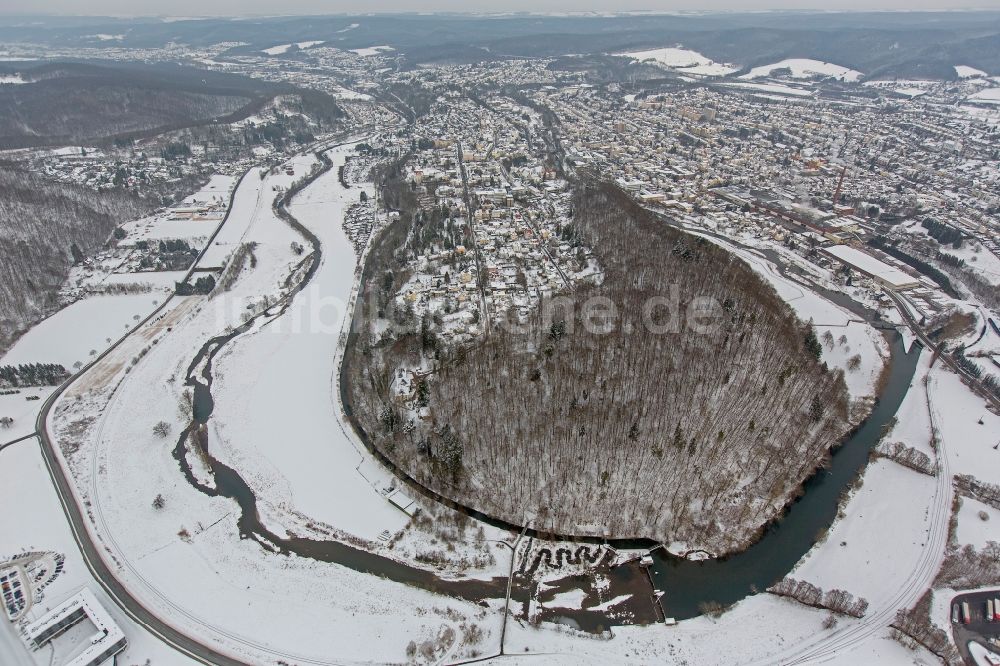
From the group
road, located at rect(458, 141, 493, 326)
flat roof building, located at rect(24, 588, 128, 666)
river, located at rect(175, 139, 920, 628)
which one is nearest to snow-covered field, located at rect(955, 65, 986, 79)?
road, located at rect(458, 141, 493, 326)

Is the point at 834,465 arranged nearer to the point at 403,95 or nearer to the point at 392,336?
the point at 392,336

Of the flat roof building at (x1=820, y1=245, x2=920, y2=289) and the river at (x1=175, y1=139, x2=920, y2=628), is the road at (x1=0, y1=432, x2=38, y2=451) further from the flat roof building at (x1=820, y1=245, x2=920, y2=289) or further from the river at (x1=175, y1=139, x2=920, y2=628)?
the flat roof building at (x1=820, y1=245, x2=920, y2=289)

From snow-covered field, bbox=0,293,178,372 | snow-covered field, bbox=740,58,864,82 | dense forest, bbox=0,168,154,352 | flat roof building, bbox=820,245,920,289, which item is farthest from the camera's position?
snow-covered field, bbox=740,58,864,82

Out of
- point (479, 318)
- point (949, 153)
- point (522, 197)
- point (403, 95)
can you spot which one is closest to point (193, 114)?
point (403, 95)

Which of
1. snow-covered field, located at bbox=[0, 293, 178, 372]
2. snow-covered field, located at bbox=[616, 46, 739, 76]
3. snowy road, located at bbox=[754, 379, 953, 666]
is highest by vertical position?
snow-covered field, located at bbox=[616, 46, 739, 76]

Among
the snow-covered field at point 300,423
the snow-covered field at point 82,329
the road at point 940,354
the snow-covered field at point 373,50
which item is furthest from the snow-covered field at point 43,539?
the snow-covered field at point 373,50

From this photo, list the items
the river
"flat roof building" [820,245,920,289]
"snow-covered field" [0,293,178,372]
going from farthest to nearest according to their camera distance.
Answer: "flat roof building" [820,245,920,289]
"snow-covered field" [0,293,178,372]
the river
